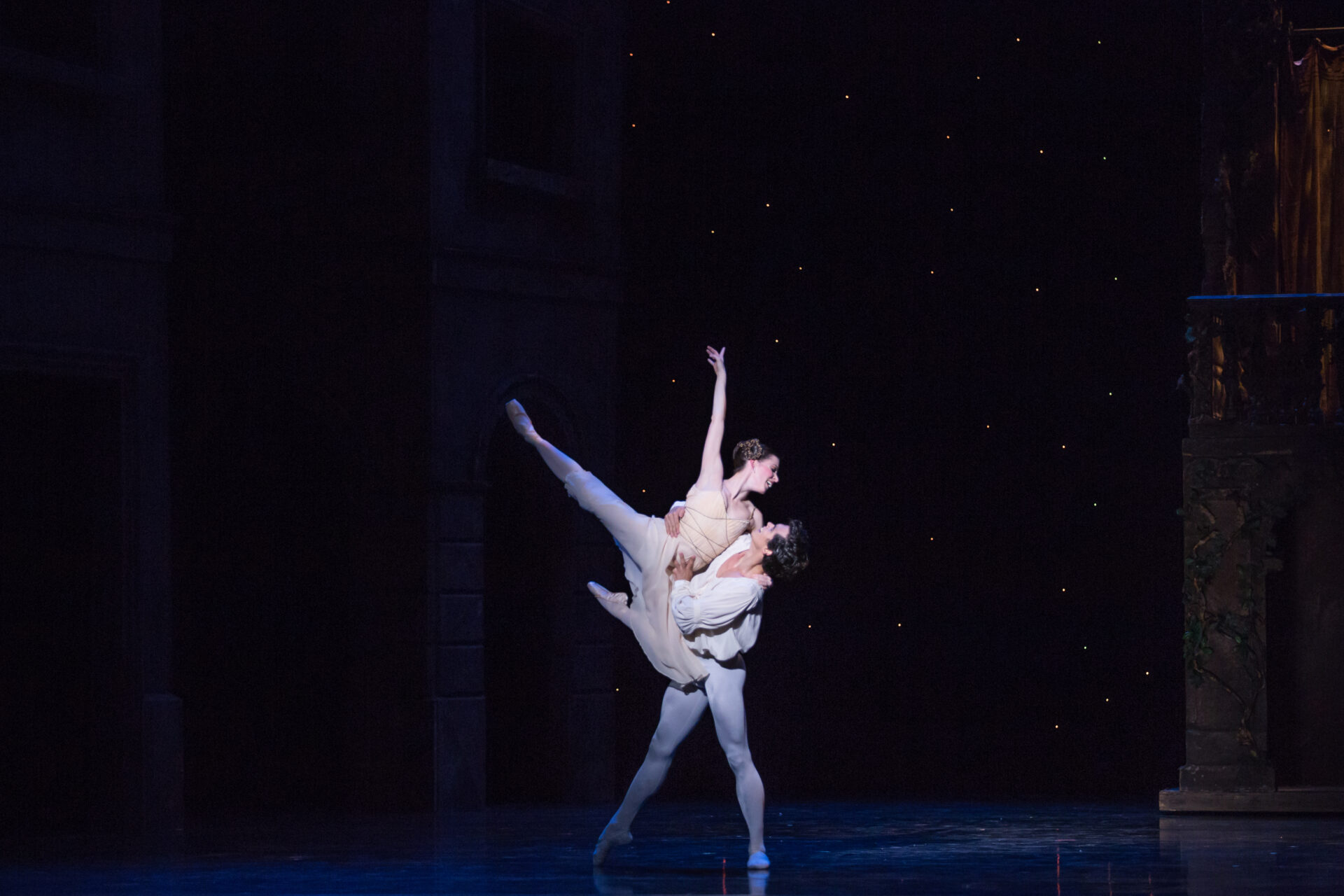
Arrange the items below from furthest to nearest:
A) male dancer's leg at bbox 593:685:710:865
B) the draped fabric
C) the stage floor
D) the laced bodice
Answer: the draped fabric, the laced bodice, male dancer's leg at bbox 593:685:710:865, the stage floor

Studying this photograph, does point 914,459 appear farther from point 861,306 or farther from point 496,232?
point 496,232

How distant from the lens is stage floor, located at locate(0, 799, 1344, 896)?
9281 mm

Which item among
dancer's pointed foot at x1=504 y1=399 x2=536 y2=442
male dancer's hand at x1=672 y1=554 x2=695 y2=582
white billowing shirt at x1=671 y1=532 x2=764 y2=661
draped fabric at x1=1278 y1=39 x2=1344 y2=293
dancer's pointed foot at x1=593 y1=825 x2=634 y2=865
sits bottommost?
dancer's pointed foot at x1=593 y1=825 x2=634 y2=865

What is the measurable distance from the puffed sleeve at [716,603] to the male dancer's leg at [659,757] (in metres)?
0.36

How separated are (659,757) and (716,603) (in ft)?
2.65

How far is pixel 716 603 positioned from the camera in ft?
32.1

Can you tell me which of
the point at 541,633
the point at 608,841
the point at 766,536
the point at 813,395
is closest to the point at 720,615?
the point at 766,536

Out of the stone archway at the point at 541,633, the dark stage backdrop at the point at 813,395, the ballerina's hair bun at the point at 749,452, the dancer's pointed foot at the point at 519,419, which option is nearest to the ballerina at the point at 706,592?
the ballerina's hair bun at the point at 749,452

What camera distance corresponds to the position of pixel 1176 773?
15.2 meters

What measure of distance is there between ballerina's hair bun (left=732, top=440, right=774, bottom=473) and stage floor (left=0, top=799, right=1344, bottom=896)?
1.98 meters

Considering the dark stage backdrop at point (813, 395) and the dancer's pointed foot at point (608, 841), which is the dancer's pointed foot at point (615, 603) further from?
the dark stage backdrop at point (813, 395)

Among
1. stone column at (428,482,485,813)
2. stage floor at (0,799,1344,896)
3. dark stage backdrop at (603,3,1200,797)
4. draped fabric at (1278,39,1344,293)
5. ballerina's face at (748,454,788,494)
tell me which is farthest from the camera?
dark stage backdrop at (603,3,1200,797)

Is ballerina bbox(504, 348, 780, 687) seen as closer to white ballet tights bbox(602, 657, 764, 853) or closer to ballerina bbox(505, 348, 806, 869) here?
ballerina bbox(505, 348, 806, 869)

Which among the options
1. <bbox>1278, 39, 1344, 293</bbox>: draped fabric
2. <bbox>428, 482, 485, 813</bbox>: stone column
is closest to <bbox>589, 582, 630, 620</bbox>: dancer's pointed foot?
<bbox>428, 482, 485, 813</bbox>: stone column
